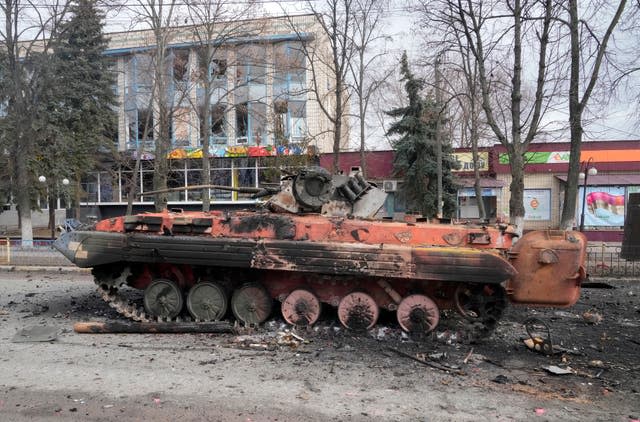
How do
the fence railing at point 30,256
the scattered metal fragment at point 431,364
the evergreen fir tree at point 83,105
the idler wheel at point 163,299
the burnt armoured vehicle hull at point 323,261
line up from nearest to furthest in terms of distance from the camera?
1. the scattered metal fragment at point 431,364
2. the burnt armoured vehicle hull at point 323,261
3. the idler wheel at point 163,299
4. the fence railing at point 30,256
5. the evergreen fir tree at point 83,105

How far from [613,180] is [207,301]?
23.8 m

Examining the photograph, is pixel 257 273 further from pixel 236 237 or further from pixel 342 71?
pixel 342 71

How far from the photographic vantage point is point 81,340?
7.08m

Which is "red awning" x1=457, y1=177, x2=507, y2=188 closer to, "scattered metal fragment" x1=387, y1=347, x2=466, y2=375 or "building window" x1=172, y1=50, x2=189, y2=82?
"building window" x1=172, y1=50, x2=189, y2=82

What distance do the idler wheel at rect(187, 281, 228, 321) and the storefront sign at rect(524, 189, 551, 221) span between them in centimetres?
2245

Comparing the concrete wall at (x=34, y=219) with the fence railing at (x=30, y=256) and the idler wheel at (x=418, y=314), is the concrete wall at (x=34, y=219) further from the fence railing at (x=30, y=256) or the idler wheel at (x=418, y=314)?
the idler wheel at (x=418, y=314)

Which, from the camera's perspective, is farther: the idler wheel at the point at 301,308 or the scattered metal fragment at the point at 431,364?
the idler wheel at the point at 301,308

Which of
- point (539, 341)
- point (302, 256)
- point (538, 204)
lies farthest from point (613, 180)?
point (302, 256)

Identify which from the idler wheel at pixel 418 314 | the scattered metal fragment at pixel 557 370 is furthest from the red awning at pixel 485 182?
the scattered metal fragment at pixel 557 370

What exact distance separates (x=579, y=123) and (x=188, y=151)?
23319 millimetres

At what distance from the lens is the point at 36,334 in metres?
Result: 7.32

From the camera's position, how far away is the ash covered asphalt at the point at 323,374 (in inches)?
183

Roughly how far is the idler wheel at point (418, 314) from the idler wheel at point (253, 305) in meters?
1.95

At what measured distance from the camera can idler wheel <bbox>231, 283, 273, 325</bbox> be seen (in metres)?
7.81
